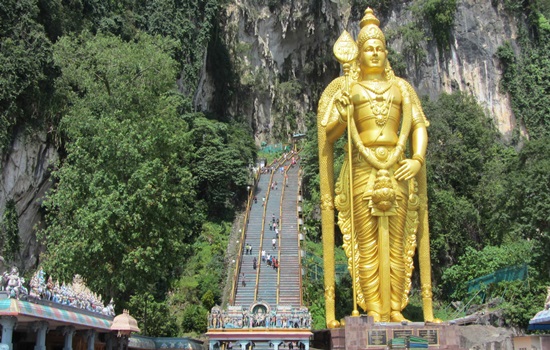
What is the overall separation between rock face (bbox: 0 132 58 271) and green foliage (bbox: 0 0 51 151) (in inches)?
21.6

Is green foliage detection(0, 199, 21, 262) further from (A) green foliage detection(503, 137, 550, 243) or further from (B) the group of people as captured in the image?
(A) green foliage detection(503, 137, 550, 243)

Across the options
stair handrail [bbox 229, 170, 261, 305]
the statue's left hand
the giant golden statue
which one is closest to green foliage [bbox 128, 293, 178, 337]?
stair handrail [bbox 229, 170, 261, 305]

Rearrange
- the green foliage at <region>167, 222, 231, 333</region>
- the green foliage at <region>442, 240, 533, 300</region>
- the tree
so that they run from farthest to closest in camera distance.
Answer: the green foliage at <region>442, 240, 533, 300</region>, the green foliage at <region>167, 222, 231, 333</region>, the tree

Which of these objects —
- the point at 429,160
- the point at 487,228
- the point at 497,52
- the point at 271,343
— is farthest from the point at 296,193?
the point at 271,343

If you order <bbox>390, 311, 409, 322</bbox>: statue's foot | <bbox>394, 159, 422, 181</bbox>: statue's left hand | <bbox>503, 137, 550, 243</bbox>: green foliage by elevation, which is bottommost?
<bbox>390, 311, 409, 322</bbox>: statue's foot

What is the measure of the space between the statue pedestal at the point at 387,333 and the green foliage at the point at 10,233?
784cm

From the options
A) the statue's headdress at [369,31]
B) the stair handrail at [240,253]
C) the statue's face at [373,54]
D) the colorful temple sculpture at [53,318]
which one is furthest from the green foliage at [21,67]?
the statue's face at [373,54]

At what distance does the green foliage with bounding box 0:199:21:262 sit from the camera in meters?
14.0

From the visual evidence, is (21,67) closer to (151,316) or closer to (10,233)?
(10,233)

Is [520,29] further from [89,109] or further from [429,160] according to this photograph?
[89,109]

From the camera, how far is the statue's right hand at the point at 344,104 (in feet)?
37.4

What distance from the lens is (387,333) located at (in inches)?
400

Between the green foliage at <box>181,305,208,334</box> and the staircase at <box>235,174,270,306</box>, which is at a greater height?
the staircase at <box>235,174,270,306</box>

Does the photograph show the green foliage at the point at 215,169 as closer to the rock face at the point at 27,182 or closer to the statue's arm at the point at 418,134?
the rock face at the point at 27,182
